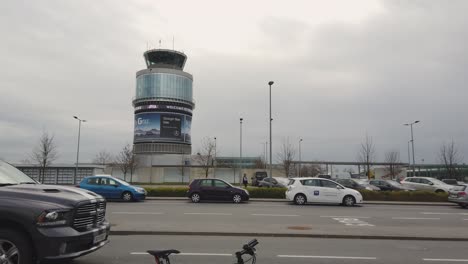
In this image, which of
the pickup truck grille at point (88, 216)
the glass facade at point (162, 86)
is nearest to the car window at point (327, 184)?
the pickup truck grille at point (88, 216)

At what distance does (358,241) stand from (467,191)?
52.6ft

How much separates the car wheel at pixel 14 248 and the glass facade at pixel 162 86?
318ft

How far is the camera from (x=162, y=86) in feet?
332

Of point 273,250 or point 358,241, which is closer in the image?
point 273,250

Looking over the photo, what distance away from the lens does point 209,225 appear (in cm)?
1310

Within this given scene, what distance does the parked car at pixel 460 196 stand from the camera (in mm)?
23109

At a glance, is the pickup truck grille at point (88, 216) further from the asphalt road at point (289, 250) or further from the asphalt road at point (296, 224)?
the asphalt road at point (296, 224)

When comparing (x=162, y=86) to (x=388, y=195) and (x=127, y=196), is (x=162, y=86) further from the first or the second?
(x=388, y=195)

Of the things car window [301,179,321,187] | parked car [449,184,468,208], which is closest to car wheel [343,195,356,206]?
car window [301,179,321,187]

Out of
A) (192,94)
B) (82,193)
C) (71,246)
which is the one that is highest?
(192,94)

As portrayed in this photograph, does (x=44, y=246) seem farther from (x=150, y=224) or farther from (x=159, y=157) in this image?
(x=159, y=157)

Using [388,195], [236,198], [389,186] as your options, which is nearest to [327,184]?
[236,198]

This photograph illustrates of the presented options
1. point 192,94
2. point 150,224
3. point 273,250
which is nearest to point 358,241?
point 273,250

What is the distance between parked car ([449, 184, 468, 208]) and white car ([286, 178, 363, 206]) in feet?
18.9
